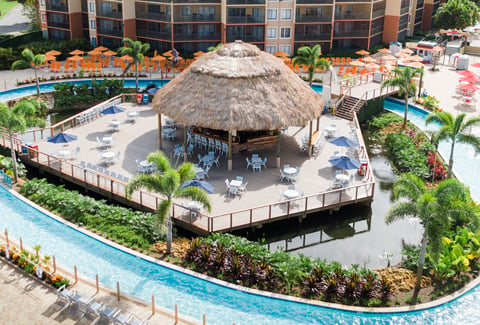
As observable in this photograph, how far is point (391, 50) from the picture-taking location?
73.4 m

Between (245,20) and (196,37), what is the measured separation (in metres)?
6.32

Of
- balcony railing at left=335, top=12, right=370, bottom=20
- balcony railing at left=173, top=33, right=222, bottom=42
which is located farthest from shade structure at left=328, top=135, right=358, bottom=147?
balcony railing at left=335, top=12, right=370, bottom=20

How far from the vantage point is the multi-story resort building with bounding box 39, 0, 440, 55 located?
218ft

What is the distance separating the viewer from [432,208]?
23.7m

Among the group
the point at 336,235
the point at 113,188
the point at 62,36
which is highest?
the point at 62,36

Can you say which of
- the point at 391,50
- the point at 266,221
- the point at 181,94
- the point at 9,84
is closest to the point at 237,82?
the point at 181,94

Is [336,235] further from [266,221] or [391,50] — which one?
[391,50]

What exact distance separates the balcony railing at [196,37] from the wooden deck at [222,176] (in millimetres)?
23780

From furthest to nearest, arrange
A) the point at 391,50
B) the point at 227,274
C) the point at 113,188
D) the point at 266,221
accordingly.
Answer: the point at 391,50 < the point at 113,188 < the point at 266,221 < the point at 227,274

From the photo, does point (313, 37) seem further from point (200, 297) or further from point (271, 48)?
point (200, 297)

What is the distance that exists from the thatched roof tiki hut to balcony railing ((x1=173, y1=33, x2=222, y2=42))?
1143 inches

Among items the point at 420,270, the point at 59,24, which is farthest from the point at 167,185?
the point at 59,24

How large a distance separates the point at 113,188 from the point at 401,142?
22.8 meters

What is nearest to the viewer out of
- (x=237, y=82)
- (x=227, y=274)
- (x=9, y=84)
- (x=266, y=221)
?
(x=227, y=274)
